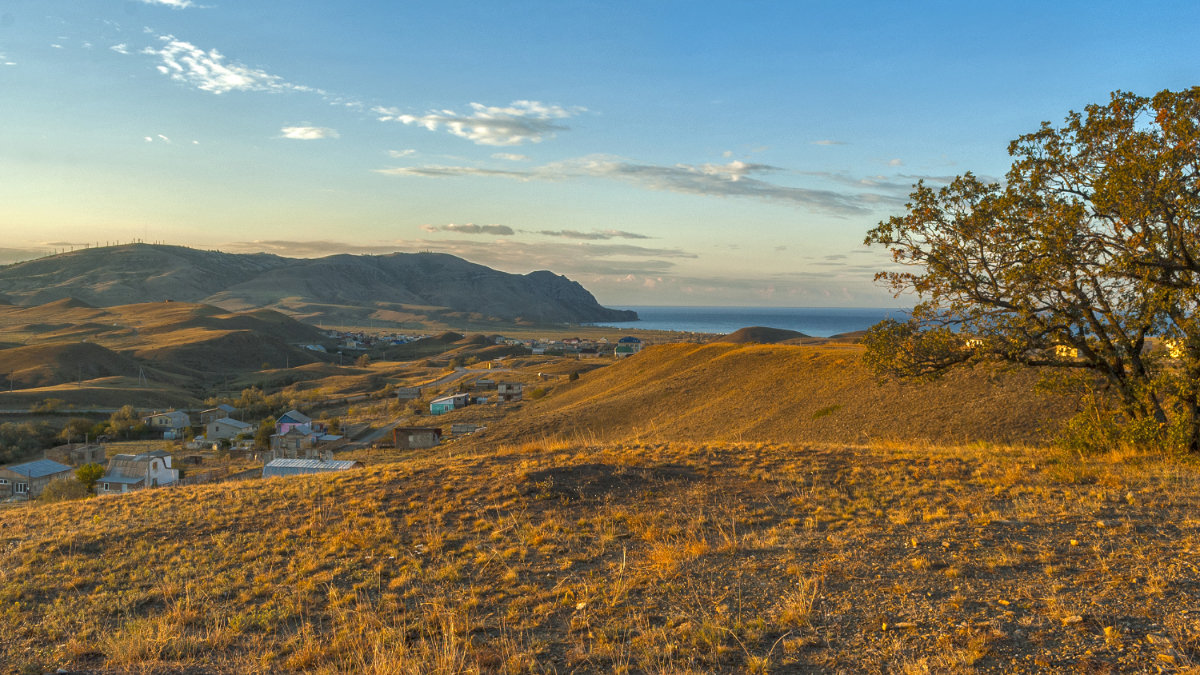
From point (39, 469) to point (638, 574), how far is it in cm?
4561

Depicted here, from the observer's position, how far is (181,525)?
428 inches

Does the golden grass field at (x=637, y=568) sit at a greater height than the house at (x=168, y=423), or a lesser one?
greater

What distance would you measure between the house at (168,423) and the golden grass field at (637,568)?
2086 inches

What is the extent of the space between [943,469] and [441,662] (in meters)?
10.9

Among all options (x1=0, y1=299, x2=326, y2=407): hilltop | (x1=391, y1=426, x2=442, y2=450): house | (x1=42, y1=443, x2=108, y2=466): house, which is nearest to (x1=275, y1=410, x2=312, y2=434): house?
(x1=42, y1=443, x2=108, y2=466): house

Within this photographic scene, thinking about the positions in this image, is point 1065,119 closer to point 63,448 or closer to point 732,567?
point 732,567

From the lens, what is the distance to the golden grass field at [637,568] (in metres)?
5.20

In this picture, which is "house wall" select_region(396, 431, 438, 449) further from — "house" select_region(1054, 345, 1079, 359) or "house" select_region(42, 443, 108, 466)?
"house" select_region(1054, 345, 1079, 359)

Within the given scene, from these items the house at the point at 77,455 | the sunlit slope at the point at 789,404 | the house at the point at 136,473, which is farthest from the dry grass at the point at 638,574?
the house at the point at 77,455

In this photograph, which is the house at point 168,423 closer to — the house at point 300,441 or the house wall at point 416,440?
the house at point 300,441

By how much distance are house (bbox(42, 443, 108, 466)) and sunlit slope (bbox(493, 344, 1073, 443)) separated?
31206 millimetres

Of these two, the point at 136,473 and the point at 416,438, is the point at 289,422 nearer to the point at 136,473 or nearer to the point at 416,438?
the point at 136,473

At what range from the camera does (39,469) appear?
37.7 meters

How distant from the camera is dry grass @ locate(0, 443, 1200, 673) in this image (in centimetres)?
519
